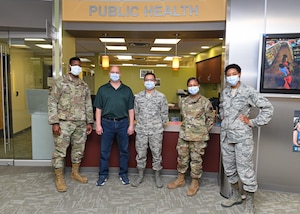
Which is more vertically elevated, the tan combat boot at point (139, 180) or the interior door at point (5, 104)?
the interior door at point (5, 104)

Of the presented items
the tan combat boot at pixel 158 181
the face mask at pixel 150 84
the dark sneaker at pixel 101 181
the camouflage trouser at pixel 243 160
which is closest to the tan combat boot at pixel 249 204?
the camouflage trouser at pixel 243 160

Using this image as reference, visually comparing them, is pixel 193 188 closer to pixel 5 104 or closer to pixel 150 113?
pixel 150 113

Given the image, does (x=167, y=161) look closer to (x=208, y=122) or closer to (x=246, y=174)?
(x=208, y=122)

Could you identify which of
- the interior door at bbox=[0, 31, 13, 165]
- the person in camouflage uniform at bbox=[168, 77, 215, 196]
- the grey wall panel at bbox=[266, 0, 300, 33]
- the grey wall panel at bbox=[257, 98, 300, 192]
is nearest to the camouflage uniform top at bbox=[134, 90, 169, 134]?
the person in camouflage uniform at bbox=[168, 77, 215, 196]

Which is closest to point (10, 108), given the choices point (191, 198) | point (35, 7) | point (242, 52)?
point (35, 7)

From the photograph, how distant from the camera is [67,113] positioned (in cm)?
311

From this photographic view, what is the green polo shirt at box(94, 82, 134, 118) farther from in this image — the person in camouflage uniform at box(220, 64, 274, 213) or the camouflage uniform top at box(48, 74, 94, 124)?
the person in camouflage uniform at box(220, 64, 274, 213)

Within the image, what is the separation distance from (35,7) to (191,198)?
3.34m

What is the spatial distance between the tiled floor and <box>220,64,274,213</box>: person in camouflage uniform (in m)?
0.43

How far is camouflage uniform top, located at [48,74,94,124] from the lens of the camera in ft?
10.0

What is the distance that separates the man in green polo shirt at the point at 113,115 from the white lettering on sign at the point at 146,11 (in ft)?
2.84

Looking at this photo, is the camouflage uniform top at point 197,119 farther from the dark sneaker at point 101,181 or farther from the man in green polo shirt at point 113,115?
the dark sneaker at point 101,181

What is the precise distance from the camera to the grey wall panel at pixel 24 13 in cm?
346

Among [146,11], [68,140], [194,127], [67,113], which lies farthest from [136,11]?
[68,140]
